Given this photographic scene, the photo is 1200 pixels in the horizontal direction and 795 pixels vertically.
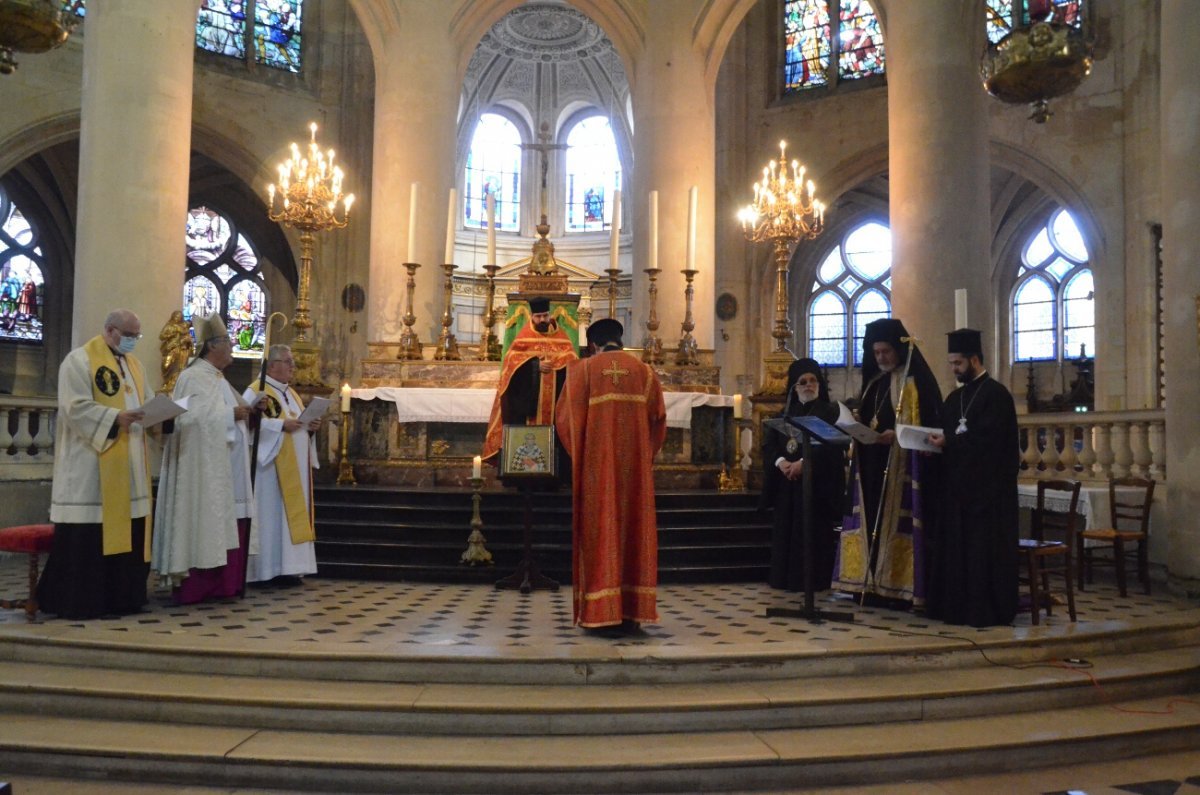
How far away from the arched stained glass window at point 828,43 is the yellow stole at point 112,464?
16.2 meters

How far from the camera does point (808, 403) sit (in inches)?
296

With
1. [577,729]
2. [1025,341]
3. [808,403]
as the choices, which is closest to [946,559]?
[808,403]

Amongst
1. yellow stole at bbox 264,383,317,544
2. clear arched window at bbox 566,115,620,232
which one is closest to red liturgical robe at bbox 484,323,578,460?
yellow stole at bbox 264,383,317,544

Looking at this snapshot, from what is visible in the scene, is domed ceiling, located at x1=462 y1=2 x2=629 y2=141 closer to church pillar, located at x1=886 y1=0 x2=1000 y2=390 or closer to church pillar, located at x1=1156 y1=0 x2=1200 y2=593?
church pillar, located at x1=886 y1=0 x2=1000 y2=390

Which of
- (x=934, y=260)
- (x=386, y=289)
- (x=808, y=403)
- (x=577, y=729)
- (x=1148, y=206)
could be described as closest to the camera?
(x=577, y=729)

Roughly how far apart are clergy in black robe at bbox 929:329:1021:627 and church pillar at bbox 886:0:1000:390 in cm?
360

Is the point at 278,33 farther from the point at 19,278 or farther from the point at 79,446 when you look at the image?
the point at 79,446

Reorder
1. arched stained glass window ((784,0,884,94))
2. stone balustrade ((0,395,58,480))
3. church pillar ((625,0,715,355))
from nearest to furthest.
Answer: stone balustrade ((0,395,58,480)) → church pillar ((625,0,715,355)) → arched stained glass window ((784,0,884,94))

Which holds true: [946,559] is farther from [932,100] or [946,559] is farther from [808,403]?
[932,100]

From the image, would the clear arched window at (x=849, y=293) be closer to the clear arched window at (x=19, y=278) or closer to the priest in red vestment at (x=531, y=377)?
the priest in red vestment at (x=531, y=377)

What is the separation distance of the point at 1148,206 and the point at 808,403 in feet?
35.3

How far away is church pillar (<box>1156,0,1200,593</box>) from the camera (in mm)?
7559

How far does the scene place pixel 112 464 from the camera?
20.4 ft

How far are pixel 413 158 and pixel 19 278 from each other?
10.5 m
